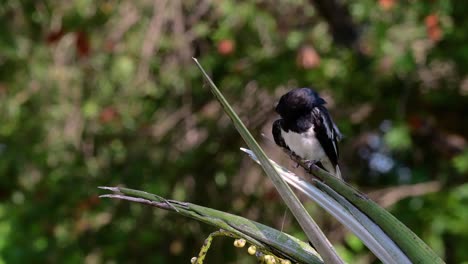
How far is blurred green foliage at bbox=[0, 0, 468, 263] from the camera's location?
4.09 metres

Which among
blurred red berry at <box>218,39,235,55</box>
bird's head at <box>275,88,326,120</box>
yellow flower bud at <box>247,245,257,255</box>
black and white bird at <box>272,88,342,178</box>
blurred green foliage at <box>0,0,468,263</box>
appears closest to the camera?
yellow flower bud at <box>247,245,257,255</box>

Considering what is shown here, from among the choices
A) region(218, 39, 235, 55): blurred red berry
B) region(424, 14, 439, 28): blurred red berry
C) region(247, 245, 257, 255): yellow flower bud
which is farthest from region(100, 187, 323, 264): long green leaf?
region(218, 39, 235, 55): blurred red berry

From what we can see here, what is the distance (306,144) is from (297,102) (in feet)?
0.63

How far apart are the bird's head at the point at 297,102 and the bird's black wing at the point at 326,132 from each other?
0.20 feet

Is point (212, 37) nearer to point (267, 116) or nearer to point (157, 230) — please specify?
point (267, 116)

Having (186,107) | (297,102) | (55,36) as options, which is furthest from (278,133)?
(55,36)

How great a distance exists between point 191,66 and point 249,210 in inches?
32.8

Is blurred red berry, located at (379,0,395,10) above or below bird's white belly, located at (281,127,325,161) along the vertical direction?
below

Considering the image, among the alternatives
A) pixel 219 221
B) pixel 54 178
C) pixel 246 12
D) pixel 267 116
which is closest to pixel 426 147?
pixel 267 116

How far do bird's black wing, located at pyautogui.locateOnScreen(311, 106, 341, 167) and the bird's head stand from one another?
6 centimetres

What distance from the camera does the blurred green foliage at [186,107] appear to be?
4.09 meters

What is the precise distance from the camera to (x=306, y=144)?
8.19ft

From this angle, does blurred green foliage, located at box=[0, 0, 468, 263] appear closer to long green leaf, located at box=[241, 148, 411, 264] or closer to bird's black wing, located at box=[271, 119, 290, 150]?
bird's black wing, located at box=[271, 119, 290, 150]

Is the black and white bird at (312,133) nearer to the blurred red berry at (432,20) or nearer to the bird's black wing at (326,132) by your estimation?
the bird's black wing at (326,132)
